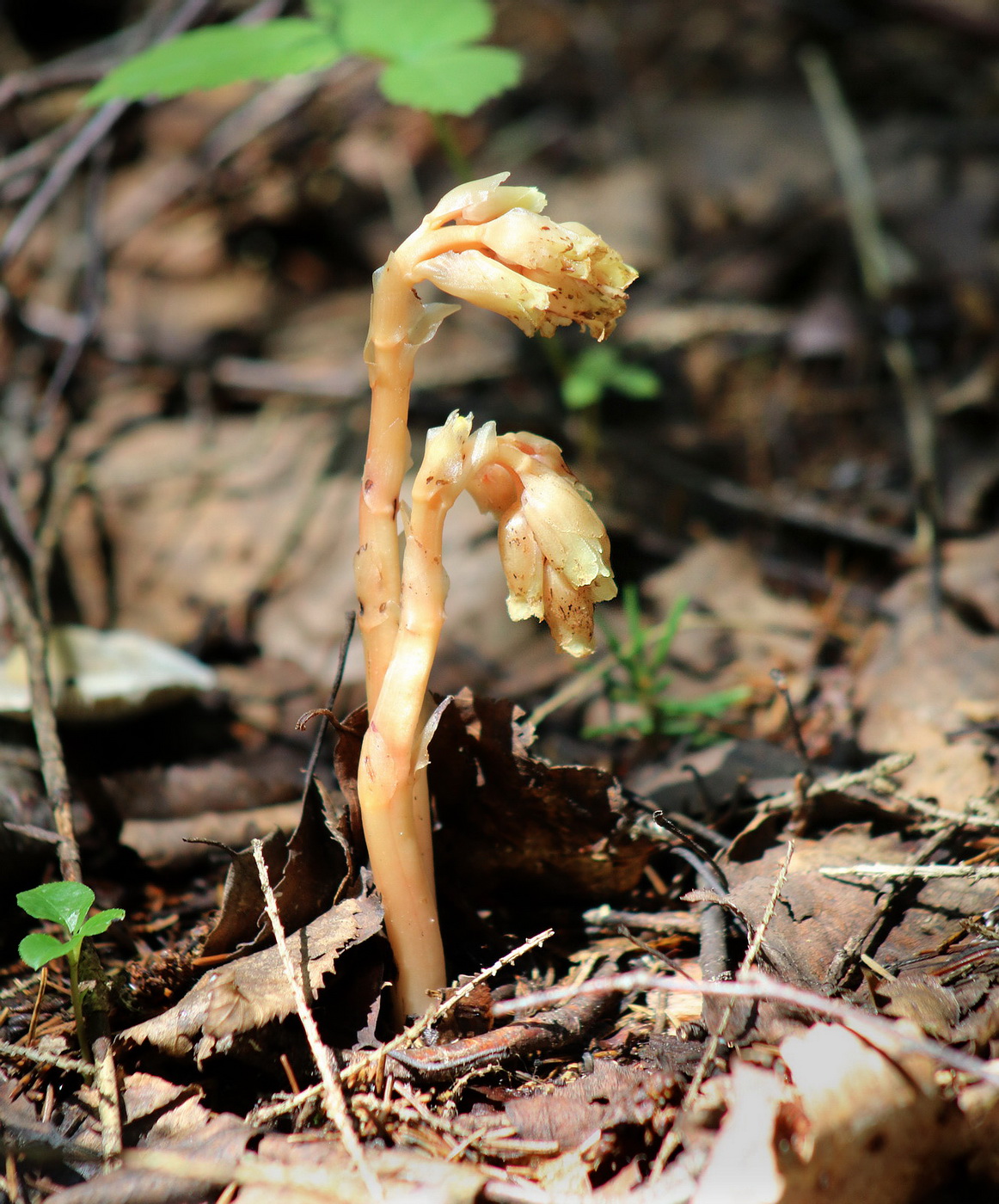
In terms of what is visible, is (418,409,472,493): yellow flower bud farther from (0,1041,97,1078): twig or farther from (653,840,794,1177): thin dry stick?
(0,1041,97,1078): twig

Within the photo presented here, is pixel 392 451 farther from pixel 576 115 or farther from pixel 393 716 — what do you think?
pixel 576 115

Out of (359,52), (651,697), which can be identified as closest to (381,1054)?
(651,697)

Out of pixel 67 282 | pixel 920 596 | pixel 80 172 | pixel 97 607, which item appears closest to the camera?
pixel 920 596

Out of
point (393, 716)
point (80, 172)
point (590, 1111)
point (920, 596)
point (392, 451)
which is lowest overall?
point (920, 596)

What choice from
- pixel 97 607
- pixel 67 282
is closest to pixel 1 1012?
pixel 97 607

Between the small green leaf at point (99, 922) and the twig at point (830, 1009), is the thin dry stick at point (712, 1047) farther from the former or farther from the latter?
the small green leaf at point (99, 922)

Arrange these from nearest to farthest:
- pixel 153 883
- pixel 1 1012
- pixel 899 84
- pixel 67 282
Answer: pixel 1 1012
pixel 153 883
pixel 67 282
pixel 899 84

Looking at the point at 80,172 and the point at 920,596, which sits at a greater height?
the point at 80,172

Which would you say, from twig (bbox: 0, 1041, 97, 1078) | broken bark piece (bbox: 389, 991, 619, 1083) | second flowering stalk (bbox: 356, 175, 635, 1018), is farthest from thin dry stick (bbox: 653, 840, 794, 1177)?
twig (bbox: 0, 1041, 97, 1078)
